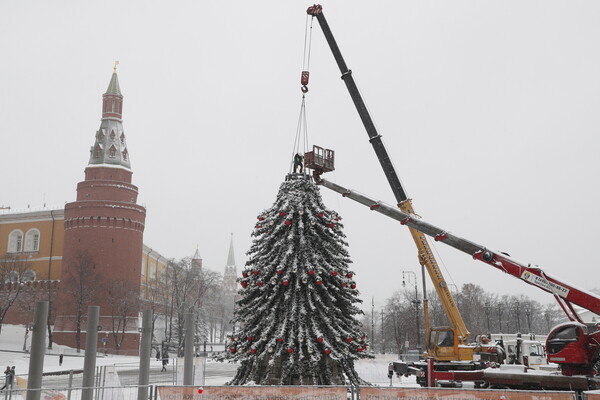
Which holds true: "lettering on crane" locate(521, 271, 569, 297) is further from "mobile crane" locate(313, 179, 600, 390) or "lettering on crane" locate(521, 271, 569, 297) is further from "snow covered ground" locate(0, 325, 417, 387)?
"snow covered ground" locate(0, 325, 417, 387)

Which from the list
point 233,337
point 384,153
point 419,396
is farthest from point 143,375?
point 384,153

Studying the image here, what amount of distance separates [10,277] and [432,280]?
59644 millimetres

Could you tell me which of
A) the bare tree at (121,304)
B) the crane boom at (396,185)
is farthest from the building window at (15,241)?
the crane boom at (396,185)

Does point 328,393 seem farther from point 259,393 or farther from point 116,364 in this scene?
point 116,364

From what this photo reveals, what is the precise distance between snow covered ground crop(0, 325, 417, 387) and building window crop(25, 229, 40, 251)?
1315 cm

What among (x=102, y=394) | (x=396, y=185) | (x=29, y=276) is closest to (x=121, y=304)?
(x=29, y=276)

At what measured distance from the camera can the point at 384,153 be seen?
25344mm

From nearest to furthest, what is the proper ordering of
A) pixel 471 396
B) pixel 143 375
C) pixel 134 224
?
pixel 471 396, pixel 143 375, pixel 134 224

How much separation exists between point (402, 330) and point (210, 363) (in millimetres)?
30729

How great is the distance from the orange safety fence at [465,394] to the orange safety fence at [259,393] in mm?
1187

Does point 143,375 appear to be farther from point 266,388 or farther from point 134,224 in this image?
point 134,224

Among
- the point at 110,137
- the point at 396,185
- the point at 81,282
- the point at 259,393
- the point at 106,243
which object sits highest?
the point at 110,137

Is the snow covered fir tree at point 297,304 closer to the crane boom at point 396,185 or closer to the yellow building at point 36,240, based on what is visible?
the crane boom at point 396,185

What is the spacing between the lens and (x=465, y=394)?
12.0 m
